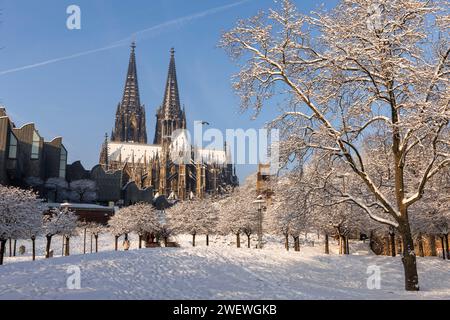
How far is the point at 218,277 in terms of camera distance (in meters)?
15.7

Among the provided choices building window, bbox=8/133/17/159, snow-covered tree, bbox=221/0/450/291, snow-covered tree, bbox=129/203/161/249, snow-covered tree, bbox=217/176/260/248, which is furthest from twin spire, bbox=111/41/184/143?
snow-covered tree, bbox=221/0/450/291

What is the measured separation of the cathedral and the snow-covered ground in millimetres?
68345

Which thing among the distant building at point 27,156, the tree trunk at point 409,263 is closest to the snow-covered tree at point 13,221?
the tree trunk at point 409,263

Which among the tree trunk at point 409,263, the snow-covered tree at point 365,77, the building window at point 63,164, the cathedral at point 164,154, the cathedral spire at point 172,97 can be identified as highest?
the cathedral spire at point 172,97

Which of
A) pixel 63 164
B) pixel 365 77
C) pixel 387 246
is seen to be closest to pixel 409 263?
pixel 365 77

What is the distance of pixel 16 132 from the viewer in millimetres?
65250

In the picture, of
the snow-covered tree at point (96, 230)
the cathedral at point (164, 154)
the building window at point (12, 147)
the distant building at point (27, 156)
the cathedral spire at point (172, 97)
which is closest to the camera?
the snow-covered tree at point (96, 230)

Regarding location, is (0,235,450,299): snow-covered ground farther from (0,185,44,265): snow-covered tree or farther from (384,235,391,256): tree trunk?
(384,235,391,256): tree trunk

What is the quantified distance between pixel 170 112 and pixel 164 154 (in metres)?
26.2

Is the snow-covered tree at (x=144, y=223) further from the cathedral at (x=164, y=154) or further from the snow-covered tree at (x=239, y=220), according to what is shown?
the cathedral at (x=164, y=154)

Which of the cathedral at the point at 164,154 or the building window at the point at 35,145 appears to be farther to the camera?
the cathedral at the point at 164,154

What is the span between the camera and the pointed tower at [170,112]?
132m

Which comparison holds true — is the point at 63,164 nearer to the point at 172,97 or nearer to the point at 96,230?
the point at 96,230
